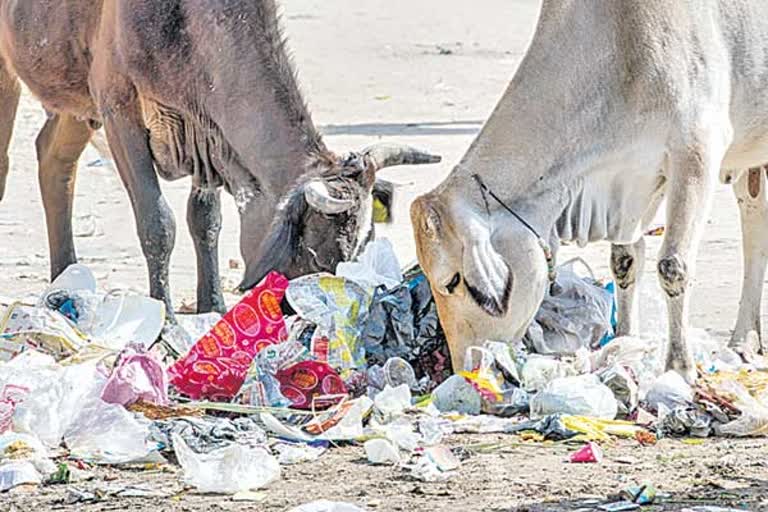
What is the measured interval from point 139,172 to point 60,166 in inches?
60.2

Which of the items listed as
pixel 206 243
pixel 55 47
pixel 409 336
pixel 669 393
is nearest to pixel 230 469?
pixel 409 336

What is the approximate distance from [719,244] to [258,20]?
312cm

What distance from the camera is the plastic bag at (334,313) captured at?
719cm

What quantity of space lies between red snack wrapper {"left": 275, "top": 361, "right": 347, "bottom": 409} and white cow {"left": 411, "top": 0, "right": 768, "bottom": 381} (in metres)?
0.47

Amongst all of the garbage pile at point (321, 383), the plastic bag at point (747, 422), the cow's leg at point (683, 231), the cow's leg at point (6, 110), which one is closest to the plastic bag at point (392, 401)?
the garbage pile at point (321, 383)

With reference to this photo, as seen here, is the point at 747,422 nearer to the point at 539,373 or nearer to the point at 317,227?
the point at 539,373

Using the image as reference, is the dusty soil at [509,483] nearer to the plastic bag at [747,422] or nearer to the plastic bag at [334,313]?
the plastic bag at [747,422]

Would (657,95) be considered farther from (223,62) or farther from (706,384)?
(223,62)

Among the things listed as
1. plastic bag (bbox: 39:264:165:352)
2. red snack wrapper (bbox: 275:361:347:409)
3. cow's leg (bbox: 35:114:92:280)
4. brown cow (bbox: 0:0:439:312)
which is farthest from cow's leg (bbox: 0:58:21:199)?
red snack wrapper (bbox: 275:361:347:409)

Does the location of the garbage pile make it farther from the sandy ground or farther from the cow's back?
the cow's back

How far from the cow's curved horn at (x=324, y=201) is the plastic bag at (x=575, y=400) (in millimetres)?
1470

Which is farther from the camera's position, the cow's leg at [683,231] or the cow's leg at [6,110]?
the cow's leg at [6,110]

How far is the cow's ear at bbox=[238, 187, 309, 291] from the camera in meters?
7.88

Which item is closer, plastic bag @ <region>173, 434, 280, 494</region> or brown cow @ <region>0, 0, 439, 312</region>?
plastic bag @ <region>173, 434, 280, 494</region>
